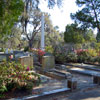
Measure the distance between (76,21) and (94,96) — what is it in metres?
11.5

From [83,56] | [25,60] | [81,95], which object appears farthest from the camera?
[83,56]

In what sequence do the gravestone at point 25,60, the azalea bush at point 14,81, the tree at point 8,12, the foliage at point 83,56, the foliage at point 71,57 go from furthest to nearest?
the foliage at point 83,56
the foliage at point 71,57
the gravestone at point 25,60
the azalea bush at point 14,81
the tree at point 8,12

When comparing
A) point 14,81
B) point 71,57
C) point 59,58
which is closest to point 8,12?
point 14,81

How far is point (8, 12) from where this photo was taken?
4430 mm

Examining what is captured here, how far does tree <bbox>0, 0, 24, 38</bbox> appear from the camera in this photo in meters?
4.32

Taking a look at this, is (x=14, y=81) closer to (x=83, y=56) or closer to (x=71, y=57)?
(x=71, y=57)

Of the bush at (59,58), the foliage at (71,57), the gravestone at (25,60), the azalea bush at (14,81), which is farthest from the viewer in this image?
the foliage at (71,57)

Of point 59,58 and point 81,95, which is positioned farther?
point 59,58

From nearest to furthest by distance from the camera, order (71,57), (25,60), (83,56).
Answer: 1. (25,60)
2. (71,57)
3. (83,56)

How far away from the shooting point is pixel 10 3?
4.39m

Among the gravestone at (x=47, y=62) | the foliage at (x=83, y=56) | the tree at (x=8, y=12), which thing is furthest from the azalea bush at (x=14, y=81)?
the foliage at (x=83, y=56)

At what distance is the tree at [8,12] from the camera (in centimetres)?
432

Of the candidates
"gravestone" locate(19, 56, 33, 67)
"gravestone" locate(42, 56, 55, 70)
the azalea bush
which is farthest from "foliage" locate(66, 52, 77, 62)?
the azalea bush

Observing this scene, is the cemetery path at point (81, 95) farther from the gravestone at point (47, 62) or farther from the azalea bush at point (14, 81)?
Result: the gravestone at point (47, 62)
